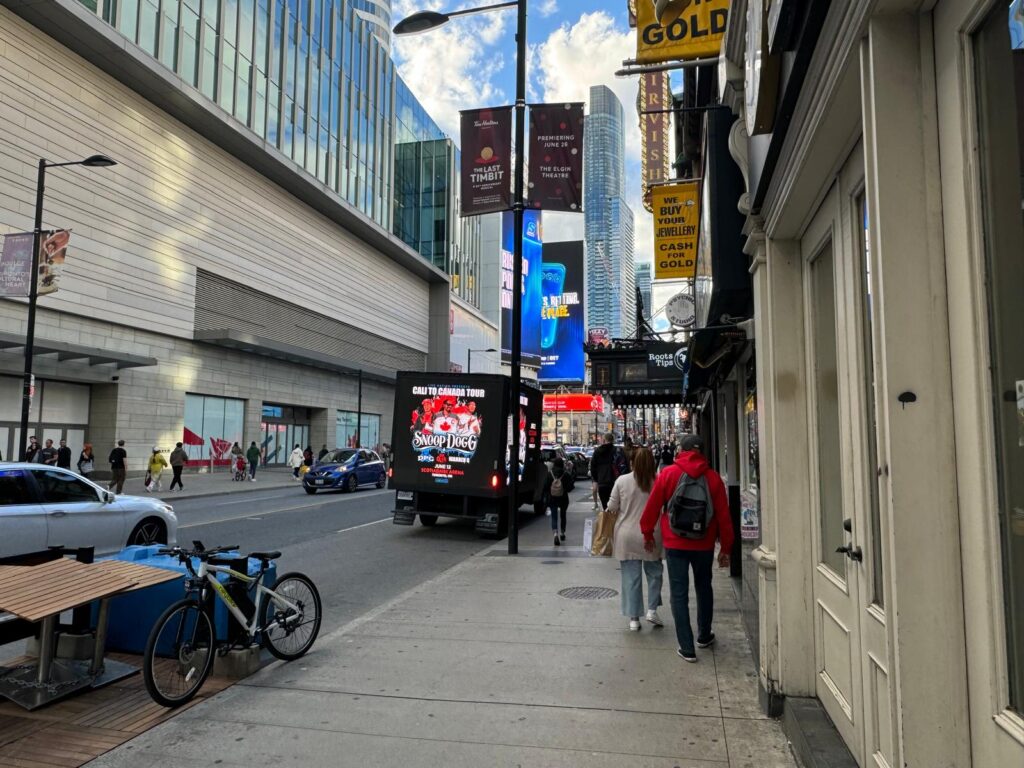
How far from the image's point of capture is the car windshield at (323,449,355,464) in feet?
84.5

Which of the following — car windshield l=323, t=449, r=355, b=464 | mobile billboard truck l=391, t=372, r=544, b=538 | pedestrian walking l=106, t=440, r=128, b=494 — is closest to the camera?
mobile billboard truck l=391, t=372, r=544, b=538

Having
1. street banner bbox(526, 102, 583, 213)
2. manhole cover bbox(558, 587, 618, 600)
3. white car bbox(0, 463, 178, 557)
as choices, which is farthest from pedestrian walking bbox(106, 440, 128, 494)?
manhole cover bbox(558, 587, 618, 600)

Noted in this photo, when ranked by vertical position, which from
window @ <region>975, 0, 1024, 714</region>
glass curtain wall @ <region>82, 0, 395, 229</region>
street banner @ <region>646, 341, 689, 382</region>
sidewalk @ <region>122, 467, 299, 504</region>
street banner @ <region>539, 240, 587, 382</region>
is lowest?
sidewalk @ <region>122, 467, 299, 504</region>

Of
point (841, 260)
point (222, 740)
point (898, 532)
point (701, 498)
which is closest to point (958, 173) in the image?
point (898, 532)

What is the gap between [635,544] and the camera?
21.3ft

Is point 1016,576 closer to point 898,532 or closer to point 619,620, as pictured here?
point 898,532

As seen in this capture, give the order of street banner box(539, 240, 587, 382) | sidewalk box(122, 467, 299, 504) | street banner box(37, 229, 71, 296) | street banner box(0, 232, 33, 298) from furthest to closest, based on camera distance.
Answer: street banner box(539, 240, 587, 382)
sidewalk box(122, 467, 299, 504)
street banner box(37, 229, 71, 296)
street banner box(0, 232, 33, 298)

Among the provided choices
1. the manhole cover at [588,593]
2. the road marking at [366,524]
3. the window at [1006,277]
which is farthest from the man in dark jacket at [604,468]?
the window at [1006,277]

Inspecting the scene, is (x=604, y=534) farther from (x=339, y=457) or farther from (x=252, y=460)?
(x=252, y=460)

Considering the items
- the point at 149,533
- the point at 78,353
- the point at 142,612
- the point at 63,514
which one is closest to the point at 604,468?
the point at 149,533

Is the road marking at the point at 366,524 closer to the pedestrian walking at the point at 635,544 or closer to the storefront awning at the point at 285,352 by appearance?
the pedestrian walking at the point at 635,544

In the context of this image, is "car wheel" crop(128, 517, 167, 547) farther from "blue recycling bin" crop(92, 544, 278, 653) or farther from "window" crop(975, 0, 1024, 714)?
"window" crop(975, 0, 1024, 714)

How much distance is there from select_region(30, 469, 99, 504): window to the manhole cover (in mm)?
6926

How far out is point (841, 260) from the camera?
3631 millimetres
